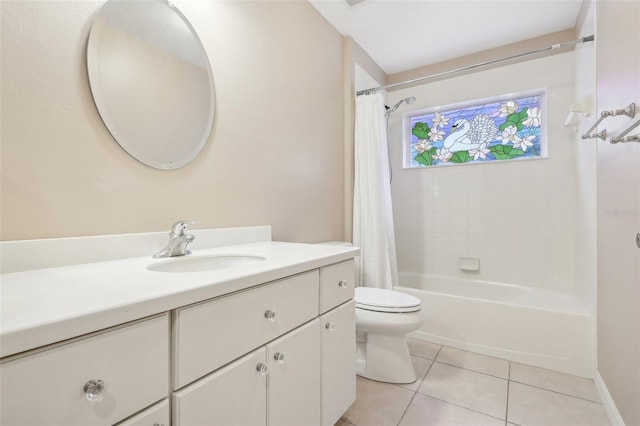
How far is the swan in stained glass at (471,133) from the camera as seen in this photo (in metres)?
2.67

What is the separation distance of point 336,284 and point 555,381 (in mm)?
1514

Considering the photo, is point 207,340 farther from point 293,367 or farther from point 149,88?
point 149,88

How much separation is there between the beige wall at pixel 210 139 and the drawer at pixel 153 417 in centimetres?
62

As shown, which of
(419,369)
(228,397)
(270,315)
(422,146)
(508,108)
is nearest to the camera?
(228,397)

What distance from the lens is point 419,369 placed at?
5.84 ft

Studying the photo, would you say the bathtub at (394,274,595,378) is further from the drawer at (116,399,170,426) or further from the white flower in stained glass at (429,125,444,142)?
the drawer at (116,399,170,426)

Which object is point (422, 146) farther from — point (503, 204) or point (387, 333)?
point (387, 333)

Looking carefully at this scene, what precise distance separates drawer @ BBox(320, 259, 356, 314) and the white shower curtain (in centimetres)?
101

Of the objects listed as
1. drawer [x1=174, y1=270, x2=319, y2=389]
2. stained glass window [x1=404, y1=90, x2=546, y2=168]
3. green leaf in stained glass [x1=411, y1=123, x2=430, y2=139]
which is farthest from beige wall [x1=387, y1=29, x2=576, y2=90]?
drawer [x1=174, y1=270, x2=319, y2=389]

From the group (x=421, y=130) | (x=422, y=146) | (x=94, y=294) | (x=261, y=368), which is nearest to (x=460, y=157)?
(x=422, y=146)

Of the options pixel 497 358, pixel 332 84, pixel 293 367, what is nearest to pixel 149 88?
pixel 293 367

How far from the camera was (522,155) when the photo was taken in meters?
2.51

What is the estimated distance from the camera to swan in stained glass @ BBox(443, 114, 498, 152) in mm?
2666

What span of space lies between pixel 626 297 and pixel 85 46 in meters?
2.16
